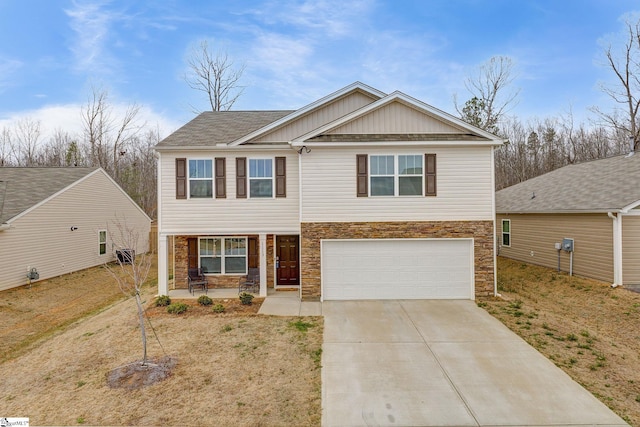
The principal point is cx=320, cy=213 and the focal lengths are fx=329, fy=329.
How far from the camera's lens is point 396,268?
10.9 metres

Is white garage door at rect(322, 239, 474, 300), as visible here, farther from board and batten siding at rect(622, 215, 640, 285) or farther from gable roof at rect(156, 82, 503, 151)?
board and batten siding at rect(622, 215, 640, 285)

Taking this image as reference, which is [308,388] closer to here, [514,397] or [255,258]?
[514,397]

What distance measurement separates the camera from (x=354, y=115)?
35.5 ft

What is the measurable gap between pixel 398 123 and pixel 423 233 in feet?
12.3

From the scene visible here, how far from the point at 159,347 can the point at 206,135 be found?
25.2 feet

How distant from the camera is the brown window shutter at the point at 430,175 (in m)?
10.8

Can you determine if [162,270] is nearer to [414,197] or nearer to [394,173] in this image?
[394,173]

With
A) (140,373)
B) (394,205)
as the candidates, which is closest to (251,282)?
(394,205)

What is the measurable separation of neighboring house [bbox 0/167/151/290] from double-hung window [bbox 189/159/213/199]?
135 inches

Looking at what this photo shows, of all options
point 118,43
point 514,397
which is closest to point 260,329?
point 514,397

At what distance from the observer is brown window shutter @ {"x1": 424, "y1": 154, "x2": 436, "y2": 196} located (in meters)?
10.8

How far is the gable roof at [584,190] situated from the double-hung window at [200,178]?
14134mm

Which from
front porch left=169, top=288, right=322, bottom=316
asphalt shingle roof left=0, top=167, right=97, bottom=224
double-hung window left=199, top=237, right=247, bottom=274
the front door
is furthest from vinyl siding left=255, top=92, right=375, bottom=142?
asphalt shingle roof left=0, top=167, right=97, bottom=224

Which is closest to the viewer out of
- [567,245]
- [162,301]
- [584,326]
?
[584,326]
